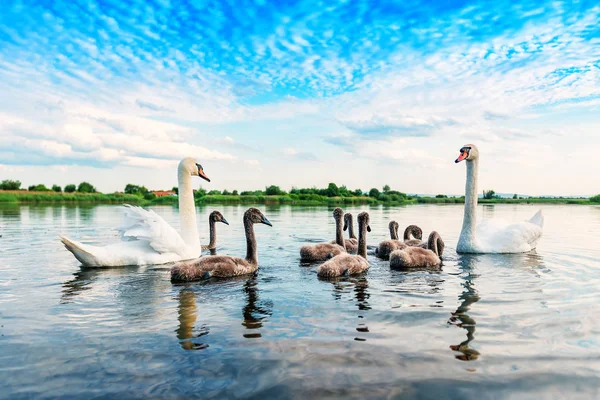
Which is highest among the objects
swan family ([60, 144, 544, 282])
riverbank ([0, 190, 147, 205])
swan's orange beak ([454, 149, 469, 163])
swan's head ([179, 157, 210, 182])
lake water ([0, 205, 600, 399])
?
swan's orange beak ([454, 149, 469, 163])

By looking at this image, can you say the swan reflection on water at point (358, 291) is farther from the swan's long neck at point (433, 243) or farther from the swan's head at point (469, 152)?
the swan's head at point (469, 152)

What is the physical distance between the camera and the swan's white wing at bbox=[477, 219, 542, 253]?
11.5 m

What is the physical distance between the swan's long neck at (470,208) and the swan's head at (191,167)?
21.8 feet

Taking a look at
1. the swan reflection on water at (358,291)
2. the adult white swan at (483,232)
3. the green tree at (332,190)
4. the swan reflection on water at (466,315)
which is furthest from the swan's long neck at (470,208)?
the green tree at (332,190)

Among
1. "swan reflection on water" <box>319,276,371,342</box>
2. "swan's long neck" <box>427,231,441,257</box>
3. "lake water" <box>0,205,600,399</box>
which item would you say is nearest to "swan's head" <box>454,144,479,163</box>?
"swan's long neck" <box>427,231,441,257</box>

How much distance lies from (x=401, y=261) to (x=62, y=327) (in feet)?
19.6

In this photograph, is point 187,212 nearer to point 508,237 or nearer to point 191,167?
point 191,167

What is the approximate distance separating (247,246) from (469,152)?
680cm

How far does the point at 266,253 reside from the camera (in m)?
11.3

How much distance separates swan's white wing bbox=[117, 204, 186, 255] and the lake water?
920mm

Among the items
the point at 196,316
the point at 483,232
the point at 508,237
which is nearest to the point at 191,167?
the point at 196,316

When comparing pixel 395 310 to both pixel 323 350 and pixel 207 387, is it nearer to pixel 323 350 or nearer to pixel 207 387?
pixel 323 350

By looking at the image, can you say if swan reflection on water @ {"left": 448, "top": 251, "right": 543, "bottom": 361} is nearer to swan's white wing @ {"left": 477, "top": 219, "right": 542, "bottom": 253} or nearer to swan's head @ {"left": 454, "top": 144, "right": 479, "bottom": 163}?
swan's white wing @ {"left": 477, "top": 219, "right": 542, "bottom": 253}

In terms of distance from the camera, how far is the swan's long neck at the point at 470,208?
11367 mm
